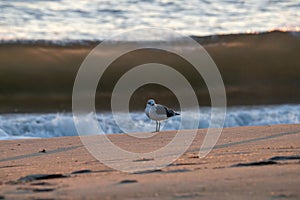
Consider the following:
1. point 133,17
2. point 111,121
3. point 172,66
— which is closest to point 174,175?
point 111,121

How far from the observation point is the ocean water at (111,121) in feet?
31.5

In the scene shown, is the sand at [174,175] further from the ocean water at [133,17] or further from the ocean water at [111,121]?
the ocean water at [133,17]

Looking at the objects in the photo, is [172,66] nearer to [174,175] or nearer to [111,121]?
[111,121]

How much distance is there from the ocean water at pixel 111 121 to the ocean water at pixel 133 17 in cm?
442

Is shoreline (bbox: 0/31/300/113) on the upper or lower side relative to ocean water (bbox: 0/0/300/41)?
lower

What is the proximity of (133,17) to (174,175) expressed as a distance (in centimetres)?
1250

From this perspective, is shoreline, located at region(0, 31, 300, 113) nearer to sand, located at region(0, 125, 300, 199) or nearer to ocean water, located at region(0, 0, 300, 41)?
ocean water, located at region(0, 0, 300, 41)

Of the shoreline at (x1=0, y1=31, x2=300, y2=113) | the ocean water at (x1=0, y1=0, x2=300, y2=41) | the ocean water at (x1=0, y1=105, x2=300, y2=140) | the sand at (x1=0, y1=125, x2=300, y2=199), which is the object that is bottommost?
the sand at (x1=0, y1=125, x2=300, y2=199)

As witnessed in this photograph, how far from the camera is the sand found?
387 centimetres

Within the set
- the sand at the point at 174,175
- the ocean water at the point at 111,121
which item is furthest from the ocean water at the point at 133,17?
the sand at the point at 174,175

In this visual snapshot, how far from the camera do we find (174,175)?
→ 14.5 feet

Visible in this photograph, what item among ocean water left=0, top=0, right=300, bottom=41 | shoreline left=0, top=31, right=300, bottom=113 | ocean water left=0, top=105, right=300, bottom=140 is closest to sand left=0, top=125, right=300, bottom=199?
ocean water left=0, top=105, right=300, bottom=140

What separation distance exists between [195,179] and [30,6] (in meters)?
13.7

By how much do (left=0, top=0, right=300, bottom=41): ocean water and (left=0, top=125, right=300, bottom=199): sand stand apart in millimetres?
9352
